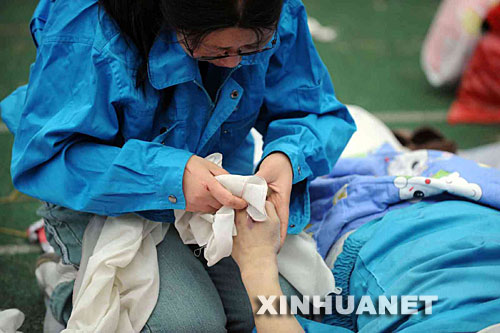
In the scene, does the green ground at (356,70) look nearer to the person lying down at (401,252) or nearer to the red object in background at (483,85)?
the red object in background at (483,85)

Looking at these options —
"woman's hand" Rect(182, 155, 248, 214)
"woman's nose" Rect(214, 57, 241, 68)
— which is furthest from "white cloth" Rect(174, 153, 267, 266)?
"woman's nose" Rect(214, 57, 241, 68)

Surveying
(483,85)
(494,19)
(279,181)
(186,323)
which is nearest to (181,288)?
(186,323)

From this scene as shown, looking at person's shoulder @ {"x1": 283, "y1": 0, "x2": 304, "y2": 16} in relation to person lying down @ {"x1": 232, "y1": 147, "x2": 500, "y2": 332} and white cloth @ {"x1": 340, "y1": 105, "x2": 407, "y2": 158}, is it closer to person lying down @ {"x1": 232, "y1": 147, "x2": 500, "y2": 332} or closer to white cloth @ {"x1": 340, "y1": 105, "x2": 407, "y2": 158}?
person lying down @ {"x1": 232, "y1": 147, "x2": 500, "y2": 332}

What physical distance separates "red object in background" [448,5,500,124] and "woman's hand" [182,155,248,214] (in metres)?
1.96

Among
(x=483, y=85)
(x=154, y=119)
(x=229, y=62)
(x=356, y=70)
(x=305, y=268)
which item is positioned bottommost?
(x=356, y=70)

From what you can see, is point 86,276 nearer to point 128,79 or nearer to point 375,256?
point 128,79

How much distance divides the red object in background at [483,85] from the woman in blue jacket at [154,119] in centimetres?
175

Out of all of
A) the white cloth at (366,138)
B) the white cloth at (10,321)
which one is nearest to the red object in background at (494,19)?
the white cloth at (366,138)

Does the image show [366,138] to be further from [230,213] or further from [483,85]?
[483,85]

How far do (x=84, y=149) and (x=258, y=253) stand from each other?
0.44 metres

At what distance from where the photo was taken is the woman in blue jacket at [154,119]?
1.07m

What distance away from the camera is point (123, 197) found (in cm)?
112

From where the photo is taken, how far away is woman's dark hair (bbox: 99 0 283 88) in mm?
949

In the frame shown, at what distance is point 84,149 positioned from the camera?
112 centimetres
